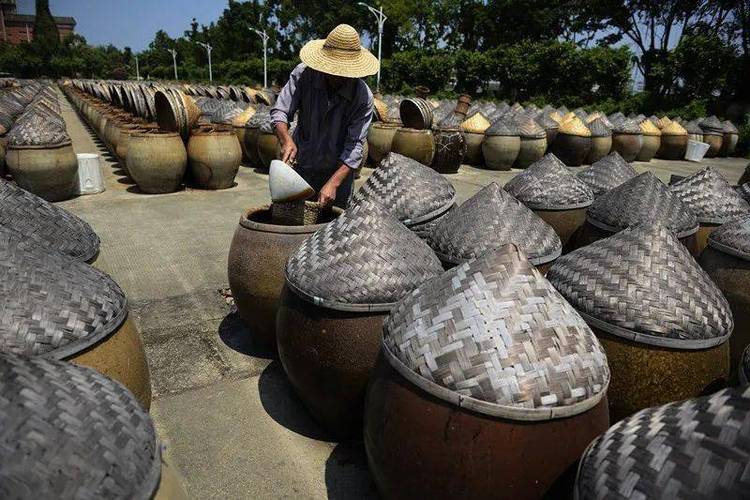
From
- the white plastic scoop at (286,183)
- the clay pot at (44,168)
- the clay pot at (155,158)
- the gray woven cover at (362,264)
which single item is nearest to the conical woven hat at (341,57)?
the white plastic scoop at (286,183)

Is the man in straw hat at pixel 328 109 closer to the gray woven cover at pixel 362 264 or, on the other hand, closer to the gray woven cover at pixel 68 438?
the gray woven cover at pixel 362 264

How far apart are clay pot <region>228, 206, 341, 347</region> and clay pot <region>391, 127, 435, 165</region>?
6906mm

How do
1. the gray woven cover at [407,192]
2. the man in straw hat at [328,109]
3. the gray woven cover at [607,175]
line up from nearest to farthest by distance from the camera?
the gray woven cover at [407,192] → the man in straw hat at [328,109] → the gray woven cover at [607,175]

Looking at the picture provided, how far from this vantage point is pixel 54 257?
6.51ft

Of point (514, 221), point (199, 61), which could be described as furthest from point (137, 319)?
point (199, 61)

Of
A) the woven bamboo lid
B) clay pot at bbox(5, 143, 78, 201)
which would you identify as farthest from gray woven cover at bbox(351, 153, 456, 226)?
the woven bamboo lid

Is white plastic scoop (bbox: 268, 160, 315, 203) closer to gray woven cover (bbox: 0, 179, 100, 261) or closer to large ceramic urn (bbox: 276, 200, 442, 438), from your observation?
large ceramic urn (bbox: 276, 200, 442, 438)

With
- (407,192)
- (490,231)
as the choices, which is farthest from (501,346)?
(407,192)

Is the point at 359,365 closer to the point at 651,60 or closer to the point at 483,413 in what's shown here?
the point at 483,413

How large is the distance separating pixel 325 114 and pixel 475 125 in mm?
8793

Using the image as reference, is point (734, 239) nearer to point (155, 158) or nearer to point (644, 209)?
point (644, 209)

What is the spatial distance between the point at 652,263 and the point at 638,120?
14278 millimetres

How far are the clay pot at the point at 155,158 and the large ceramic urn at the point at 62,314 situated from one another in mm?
5947

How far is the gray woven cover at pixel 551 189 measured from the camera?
13.5ft
